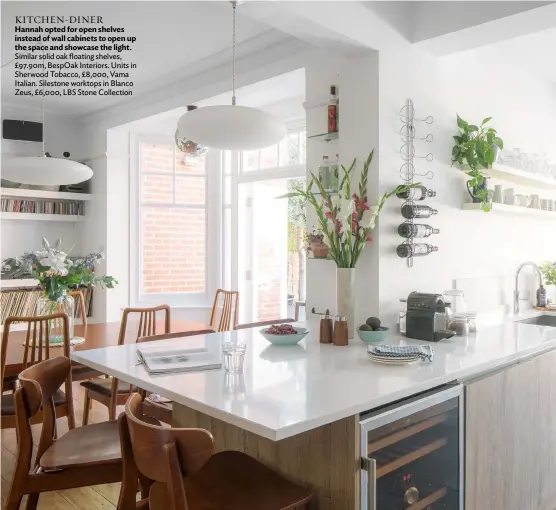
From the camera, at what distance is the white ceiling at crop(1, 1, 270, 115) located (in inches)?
125

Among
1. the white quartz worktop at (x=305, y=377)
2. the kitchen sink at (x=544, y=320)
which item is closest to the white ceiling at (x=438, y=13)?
the white quartz worktop at (x=305, y=377)

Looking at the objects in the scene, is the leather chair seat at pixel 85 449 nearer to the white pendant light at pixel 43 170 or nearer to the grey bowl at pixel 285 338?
the grey bowl at pixel 285 338

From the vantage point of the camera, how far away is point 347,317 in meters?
2.57

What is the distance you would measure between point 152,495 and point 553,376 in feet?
6.31

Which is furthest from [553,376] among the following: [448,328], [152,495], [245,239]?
[245,239]

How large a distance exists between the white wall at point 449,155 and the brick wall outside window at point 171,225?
3050mm

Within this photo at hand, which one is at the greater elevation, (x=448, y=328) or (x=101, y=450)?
(x=448, y=328)

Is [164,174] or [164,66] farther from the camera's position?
[164,174]

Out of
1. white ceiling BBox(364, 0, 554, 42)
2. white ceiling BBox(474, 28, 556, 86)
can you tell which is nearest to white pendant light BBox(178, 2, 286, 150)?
white ceiling BBox(364, 0, 554, 42)

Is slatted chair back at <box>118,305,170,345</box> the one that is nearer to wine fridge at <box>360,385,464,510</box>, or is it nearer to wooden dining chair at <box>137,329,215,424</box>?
wooden dining chair at <box>137,329,215,424</box>

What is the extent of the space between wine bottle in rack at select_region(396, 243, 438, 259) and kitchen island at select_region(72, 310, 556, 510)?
1.78ft

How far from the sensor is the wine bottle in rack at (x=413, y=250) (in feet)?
8.99

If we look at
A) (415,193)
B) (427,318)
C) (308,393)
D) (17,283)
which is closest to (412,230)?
(415,193)

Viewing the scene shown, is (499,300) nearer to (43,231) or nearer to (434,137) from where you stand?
(434,137)
